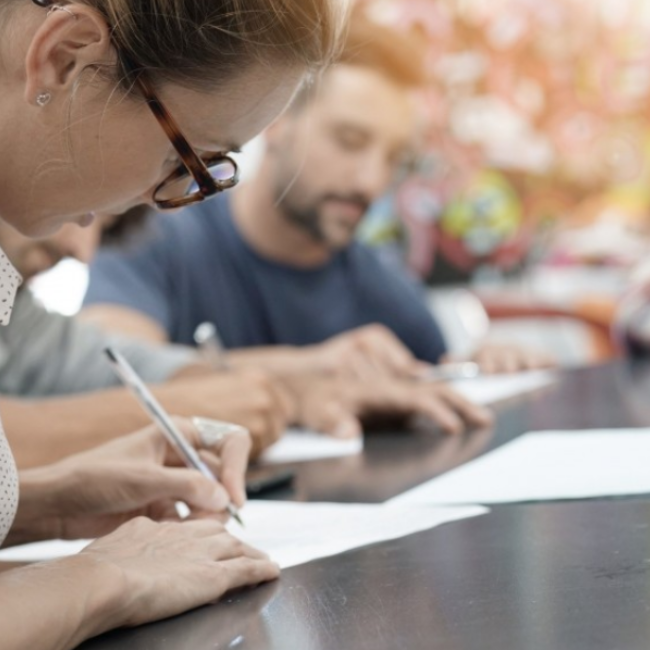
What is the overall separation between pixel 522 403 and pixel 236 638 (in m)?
1.02

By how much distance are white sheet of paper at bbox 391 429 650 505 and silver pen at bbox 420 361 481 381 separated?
1.99ft

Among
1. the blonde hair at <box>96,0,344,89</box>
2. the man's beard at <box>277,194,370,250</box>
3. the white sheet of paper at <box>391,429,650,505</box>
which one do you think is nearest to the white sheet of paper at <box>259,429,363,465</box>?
the white sheet of paper at <box>391,429,650,505</box>

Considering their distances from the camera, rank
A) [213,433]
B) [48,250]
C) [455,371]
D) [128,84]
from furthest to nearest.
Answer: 1. [455,371]
2. [48,250]
3. [213,433]
4. [128,84]

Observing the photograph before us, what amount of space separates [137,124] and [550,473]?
0.51 m

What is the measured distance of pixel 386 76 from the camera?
230cm

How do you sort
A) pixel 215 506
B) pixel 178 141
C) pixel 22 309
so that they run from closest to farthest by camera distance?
pixel 178 141
pixel 215 506
pixel 22 309

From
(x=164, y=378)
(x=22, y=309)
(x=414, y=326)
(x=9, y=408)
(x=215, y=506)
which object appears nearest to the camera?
(x=215, y=506)

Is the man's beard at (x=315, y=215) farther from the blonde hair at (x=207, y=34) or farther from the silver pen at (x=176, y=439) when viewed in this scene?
the blonde hair at (x=207, y=34)

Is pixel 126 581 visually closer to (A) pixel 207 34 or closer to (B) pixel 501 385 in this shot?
(A) pixel 207 34

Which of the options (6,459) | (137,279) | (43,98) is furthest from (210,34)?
(137,279)

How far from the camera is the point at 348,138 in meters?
2.26

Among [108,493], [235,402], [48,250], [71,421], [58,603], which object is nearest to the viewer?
[58,603]

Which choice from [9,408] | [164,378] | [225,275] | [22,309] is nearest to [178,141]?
[9,408]

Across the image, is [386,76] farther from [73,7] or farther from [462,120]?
[73,7]
